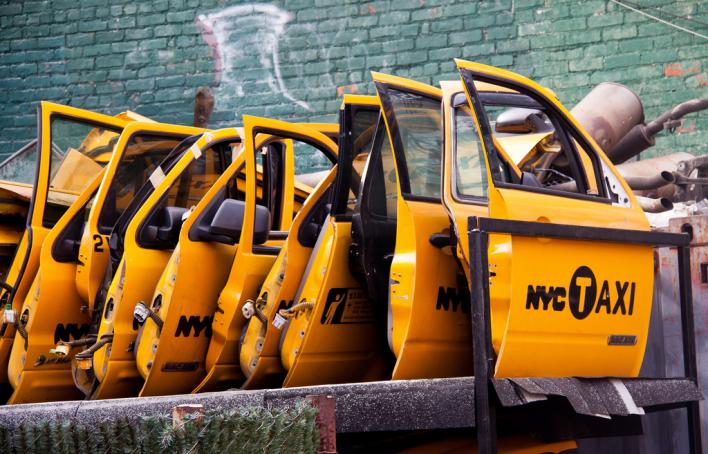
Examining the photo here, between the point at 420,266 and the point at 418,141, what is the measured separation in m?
0.74

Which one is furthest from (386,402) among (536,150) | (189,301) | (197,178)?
(197,178)

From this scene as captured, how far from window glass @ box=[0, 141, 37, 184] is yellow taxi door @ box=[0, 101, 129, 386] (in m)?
1.16

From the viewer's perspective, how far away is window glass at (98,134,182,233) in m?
7.41

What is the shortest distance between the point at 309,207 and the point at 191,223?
68 centimetres

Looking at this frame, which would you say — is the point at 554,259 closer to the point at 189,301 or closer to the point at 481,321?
the point at 481,321

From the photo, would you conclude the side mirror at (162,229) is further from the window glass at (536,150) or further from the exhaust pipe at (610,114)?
the exhaust pipe at (610,114)

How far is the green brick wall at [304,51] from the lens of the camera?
36.6 ft

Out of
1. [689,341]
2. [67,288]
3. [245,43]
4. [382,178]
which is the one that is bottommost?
[689,341]

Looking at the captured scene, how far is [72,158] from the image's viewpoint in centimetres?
828

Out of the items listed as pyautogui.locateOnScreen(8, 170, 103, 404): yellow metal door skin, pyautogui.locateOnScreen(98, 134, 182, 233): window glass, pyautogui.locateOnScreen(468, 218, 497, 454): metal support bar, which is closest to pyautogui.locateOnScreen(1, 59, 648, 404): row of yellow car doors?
pyautogui.locateOnScreen(468, 218, 497, 454): metal support bar

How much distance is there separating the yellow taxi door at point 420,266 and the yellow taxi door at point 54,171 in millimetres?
3026

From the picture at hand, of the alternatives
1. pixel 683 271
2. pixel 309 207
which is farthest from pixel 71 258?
pixel 683 271

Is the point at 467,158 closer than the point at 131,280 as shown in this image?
Yes

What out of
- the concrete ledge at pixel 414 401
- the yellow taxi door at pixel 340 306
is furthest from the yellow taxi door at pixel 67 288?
the concrete ledge at pixel 414 401
